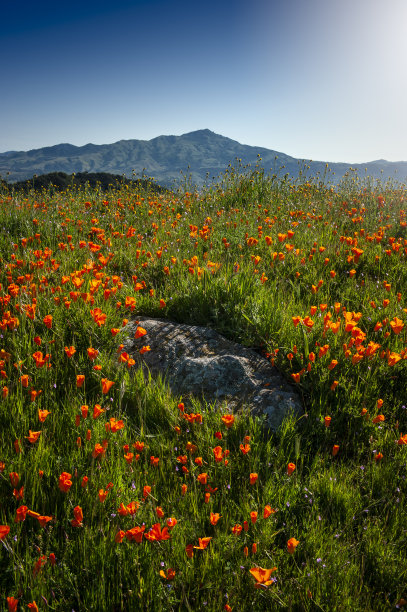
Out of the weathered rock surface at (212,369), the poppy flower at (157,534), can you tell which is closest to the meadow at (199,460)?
the poppy flower at (157,534)

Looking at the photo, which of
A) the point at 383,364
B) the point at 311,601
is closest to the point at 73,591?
the point at 311,601

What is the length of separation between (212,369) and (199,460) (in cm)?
109

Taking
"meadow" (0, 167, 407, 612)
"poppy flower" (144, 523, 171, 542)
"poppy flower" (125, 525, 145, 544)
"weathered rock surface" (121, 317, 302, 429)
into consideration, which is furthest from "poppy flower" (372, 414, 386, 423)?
"poppy flower" (125, 525, 145, 544)

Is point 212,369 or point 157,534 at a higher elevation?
point 212,369

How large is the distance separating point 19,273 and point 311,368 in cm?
324

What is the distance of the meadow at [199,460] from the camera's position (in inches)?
62.1

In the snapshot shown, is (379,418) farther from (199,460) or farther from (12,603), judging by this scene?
(12,603)

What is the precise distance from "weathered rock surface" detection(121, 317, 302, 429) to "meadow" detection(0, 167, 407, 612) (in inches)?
4.4

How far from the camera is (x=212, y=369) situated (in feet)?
9.61

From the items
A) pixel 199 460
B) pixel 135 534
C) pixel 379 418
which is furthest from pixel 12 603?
pixel 379 418

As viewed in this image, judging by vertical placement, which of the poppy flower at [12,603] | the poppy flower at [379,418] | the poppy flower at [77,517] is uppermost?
the poppy flower at [379,418]

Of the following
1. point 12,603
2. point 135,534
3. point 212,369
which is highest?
point 212,369

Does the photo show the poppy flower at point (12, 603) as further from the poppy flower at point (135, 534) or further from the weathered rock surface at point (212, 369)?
the weathered rock surface at point (212, 369)

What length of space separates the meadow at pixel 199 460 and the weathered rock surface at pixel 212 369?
0.11 m
